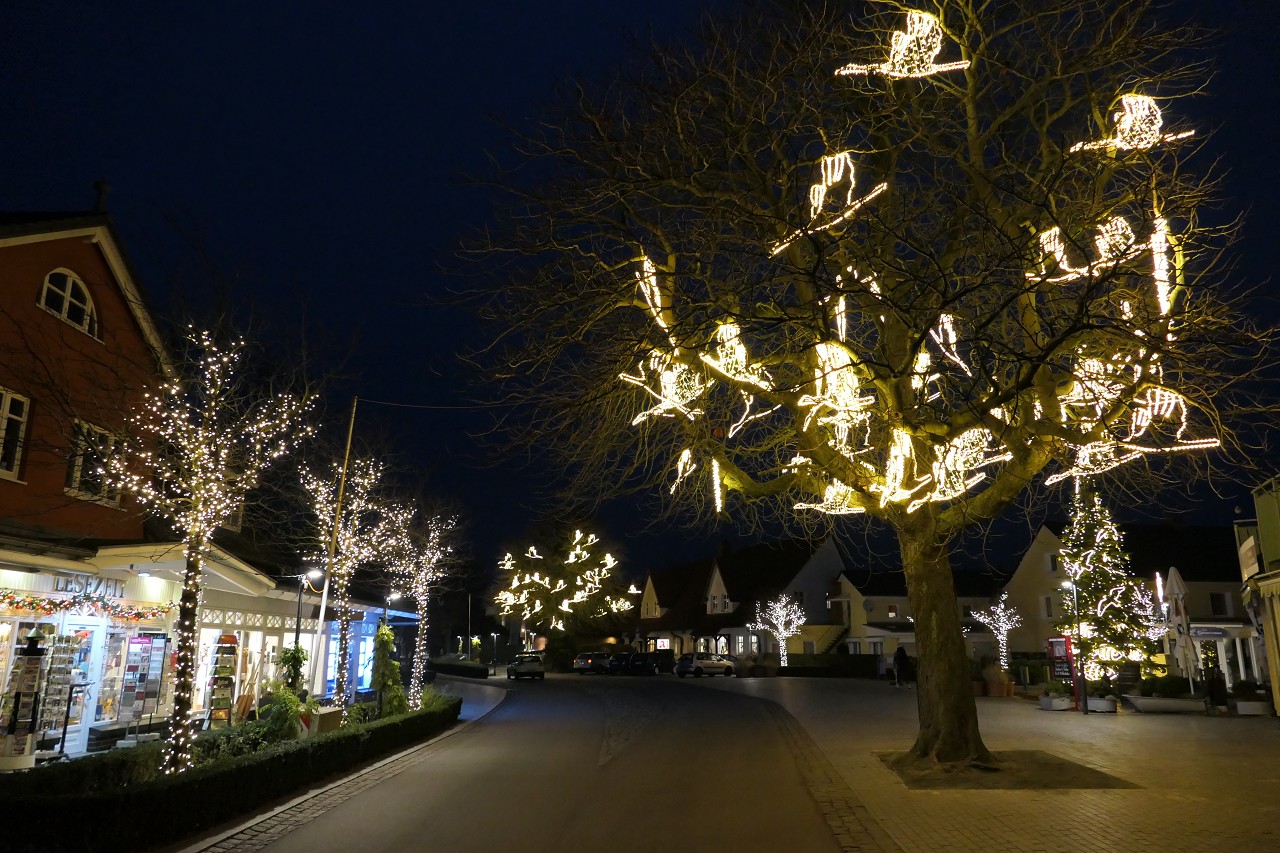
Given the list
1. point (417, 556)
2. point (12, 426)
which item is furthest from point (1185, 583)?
point (12, 426)

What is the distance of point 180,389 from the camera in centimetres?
1170

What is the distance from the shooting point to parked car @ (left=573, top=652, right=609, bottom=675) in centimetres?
5422

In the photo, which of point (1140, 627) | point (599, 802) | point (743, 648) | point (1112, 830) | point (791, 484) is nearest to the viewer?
point (1112, 830)

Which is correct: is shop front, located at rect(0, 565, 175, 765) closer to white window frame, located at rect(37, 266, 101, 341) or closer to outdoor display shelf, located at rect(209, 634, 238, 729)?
outdoor display shelf, located at rect(209, 634, 238, 729)

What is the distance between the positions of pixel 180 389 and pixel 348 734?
5.91 metres

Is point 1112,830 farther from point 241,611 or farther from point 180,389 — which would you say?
point 241,611

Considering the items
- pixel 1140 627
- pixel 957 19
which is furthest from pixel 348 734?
pixel 1140 627

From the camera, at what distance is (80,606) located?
48.7 ft

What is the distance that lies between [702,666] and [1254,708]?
1226 inches

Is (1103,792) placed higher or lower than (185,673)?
lower

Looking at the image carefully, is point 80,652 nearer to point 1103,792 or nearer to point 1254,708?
point 1103,792

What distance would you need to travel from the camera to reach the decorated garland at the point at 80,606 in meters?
13.5

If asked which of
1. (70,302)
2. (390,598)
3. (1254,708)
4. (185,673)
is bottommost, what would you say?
(1254,708)

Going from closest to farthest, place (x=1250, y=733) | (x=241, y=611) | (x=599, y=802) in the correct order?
(x=599, y=802), (x=1250, y=733), (x=241, y=611)
